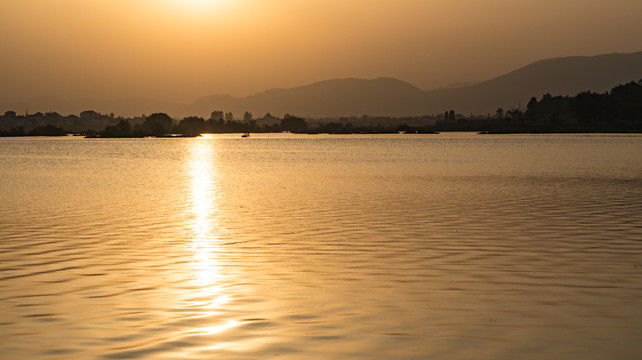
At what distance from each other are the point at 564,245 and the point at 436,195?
16.9 meters

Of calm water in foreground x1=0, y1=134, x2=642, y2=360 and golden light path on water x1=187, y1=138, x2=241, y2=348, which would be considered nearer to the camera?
calm water in foreground x1=0, y1=134, x2=642, y2=360

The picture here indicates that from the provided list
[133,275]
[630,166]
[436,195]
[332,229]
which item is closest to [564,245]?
[332,229]

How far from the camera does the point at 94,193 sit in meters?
39.7

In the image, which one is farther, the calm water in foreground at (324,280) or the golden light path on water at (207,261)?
the golden light path on water at (207,261)

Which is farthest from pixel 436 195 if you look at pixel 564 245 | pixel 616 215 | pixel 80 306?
pixel 80 306

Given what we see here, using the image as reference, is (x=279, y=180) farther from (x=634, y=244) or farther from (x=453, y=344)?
(x=453, y=344)

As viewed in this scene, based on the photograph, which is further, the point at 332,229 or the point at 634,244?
the point at 332,229

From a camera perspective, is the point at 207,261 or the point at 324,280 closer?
the point at 324,280

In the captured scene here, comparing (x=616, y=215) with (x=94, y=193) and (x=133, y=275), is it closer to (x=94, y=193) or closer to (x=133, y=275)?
(x=133, y=275)

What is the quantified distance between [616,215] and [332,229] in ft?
37.9

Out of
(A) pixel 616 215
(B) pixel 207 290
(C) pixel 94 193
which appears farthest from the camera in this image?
(C) pixel 94 193

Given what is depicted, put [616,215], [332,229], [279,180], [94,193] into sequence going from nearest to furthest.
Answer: [332,229], [616,215], [94,193], [279,180]

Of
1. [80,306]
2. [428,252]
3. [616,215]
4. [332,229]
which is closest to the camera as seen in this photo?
[80,306]

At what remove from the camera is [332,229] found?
2366 cm
